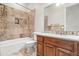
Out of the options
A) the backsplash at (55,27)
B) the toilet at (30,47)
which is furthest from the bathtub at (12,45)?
the backsplash at (55,27)

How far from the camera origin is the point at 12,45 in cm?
165

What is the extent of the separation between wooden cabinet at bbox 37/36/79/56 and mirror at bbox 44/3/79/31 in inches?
6.5

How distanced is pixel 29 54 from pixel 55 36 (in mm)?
430

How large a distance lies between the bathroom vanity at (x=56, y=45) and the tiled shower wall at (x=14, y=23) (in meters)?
0.19

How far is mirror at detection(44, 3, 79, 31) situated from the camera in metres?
1.59

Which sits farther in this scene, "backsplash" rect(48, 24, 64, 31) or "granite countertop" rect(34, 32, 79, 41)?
"backsplash" rect(48, 24, 64, 31)

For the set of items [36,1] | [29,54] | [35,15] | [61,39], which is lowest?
[29,54]

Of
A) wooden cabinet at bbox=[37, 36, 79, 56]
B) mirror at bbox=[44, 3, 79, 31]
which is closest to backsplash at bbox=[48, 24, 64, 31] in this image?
mirror at bbox=[44, 3, 79, 31]

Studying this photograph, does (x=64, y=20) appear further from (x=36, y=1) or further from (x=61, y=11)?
(x=36, y=1)

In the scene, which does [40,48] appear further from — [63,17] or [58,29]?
[63,17]

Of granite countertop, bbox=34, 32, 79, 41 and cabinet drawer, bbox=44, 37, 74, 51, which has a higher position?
granite countertop, bbox=34, 32, 79, 41

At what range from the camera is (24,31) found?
1688 mm

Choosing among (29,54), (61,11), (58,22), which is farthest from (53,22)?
(29,54)

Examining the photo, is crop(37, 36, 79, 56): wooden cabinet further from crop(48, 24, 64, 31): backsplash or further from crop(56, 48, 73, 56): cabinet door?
crop(48, 24, 64, 31): backsplash
